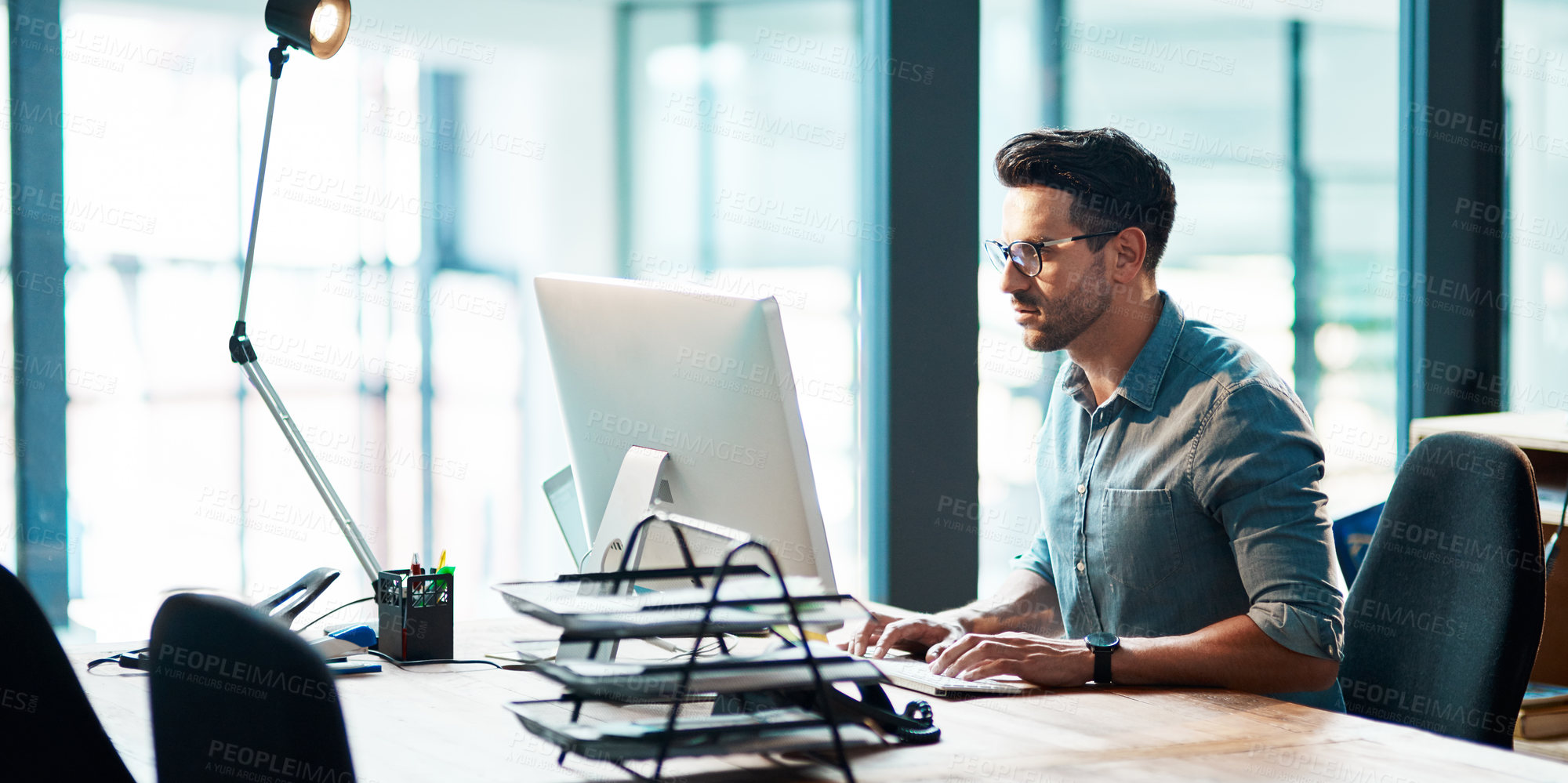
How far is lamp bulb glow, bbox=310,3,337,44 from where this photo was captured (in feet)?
6.23

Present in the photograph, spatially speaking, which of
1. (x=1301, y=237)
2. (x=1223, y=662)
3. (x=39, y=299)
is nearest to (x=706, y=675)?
(x=1223, y=662)

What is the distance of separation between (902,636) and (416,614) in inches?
24.6

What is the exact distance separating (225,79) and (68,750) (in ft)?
17.7

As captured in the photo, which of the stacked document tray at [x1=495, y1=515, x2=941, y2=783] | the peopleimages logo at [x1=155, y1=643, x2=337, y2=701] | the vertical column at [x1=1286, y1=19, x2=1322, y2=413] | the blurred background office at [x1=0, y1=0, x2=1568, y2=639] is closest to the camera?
the peopleimages logo at [x1=155, y1=643, x2=337, y2=701]

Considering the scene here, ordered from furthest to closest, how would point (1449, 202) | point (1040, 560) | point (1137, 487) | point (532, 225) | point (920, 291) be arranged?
point (532, 225) < point (1449, 202) < point (920, 291) < point (1040, 560) < point (1137, 487)

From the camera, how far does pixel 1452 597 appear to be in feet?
5.24

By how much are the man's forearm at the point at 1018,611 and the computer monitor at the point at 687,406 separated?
1.31 ft

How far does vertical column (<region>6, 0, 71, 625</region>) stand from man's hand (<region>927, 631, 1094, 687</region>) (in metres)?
2.22

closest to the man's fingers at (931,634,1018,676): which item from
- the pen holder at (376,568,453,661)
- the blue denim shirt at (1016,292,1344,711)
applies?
the blue denim shirt at (1016,292,1344,711)

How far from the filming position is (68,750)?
138cm

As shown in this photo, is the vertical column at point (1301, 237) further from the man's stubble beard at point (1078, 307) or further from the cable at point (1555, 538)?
the man's stubble beard at point (1078, 307)

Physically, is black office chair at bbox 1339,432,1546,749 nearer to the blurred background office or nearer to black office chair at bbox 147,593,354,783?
black office chair at bbox 147,593,354,783

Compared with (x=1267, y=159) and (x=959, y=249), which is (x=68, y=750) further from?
(x=1267, y=159)

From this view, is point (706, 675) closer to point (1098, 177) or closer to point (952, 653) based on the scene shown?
point (952, 653)
